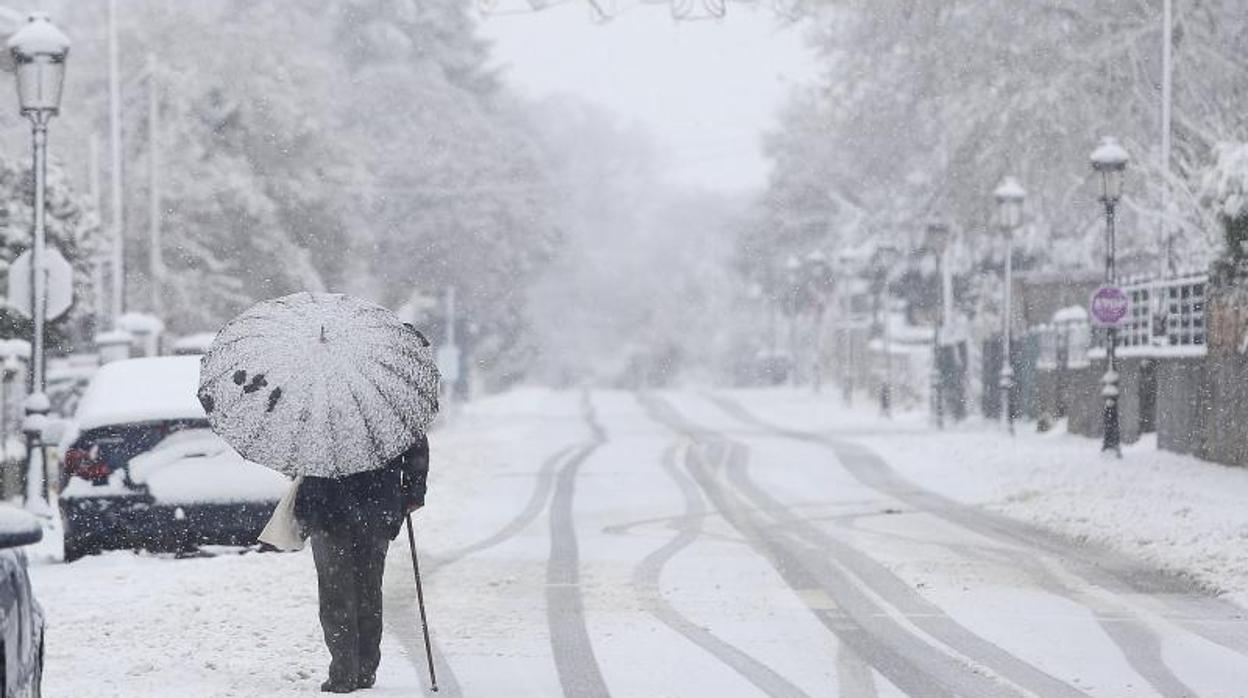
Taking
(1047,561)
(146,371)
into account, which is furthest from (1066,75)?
(146,371)

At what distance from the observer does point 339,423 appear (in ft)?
29.6

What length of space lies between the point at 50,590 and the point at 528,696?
503 cm

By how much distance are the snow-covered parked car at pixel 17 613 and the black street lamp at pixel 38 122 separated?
1215cm

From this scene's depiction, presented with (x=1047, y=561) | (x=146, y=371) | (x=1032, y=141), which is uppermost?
(x=1032, y=141)

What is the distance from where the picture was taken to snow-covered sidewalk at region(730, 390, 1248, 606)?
16062mm

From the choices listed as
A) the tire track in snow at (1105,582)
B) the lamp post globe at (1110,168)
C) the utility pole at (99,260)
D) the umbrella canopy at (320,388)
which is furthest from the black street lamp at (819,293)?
the umbrella canopy at (320,388)

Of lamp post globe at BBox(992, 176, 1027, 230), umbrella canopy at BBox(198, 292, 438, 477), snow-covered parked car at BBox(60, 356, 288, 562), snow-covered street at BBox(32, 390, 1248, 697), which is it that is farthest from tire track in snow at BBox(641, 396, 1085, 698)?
lamp post globe at BBox(992, 176, 1027, 230)

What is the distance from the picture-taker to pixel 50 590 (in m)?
13.1

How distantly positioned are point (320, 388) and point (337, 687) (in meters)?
1.38

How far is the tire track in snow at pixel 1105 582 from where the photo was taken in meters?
10.6

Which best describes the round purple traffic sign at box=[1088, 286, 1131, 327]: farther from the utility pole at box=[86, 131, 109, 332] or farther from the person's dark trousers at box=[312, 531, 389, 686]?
the utility pole at box=[86, 131, 109, 332]

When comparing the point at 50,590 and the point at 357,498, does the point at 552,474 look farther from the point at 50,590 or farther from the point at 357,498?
the point at 357,498

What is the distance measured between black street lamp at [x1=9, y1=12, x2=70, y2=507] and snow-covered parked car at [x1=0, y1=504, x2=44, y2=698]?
1215 centimetres

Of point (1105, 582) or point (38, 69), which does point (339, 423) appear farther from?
point (38, 69)
